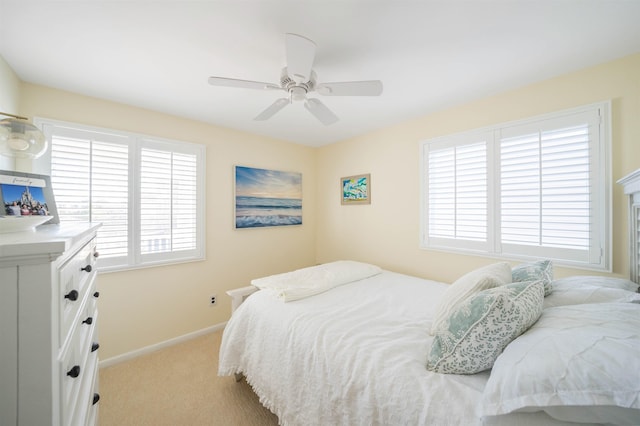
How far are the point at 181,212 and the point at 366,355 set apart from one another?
7.99 ft

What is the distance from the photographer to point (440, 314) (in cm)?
128

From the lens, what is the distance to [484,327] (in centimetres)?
92

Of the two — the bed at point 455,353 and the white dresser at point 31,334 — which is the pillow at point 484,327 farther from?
the white dresser at point 31,334

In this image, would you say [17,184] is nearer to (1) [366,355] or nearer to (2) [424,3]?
(1) [366,355]

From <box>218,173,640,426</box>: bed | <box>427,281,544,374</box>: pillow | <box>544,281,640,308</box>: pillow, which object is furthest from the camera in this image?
<box>544,281,640,308</box>: pillow

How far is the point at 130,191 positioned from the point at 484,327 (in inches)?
117

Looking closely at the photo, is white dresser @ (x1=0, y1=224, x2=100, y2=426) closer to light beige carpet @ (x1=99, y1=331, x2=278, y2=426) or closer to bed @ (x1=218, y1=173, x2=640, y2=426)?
bed @ (x1=218, y1=173, x2=640, y2=426)

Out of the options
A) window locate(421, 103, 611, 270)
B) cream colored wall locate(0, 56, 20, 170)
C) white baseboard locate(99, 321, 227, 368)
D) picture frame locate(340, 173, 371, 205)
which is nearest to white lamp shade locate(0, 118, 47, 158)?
cream colored wall locate(0, 56, 20, 170)

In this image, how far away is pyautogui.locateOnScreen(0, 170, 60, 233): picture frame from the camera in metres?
1.13

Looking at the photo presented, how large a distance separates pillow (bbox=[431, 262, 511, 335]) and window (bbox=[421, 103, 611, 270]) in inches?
38.9

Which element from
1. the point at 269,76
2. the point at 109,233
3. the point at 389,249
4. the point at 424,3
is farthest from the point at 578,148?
the point at 109,233

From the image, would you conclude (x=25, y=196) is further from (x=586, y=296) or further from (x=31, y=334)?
(x=586, y=296)

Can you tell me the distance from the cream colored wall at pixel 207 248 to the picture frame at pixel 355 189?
2.14 ft

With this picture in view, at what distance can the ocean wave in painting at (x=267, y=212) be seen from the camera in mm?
3107
